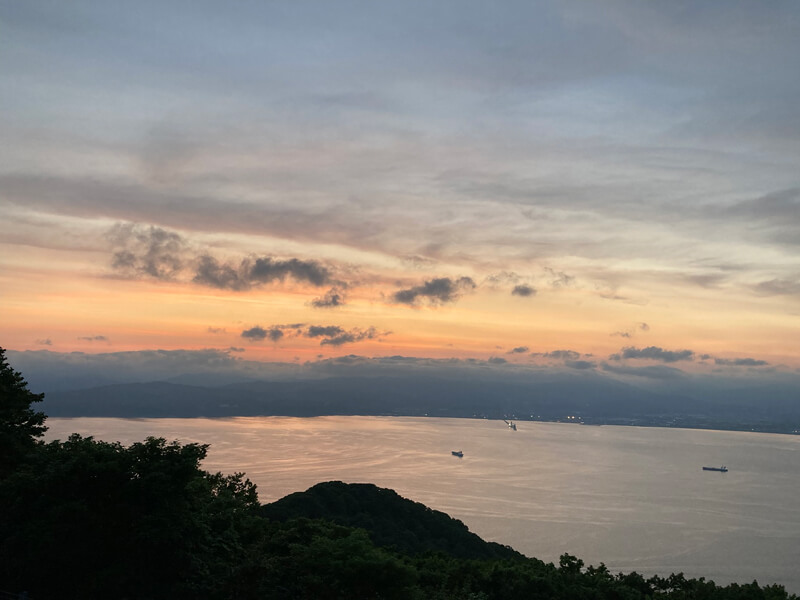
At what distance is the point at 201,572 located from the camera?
1455 cm

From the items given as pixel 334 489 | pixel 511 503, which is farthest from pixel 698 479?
pixel 334 489

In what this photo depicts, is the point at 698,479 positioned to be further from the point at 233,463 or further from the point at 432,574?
the point at 432,574

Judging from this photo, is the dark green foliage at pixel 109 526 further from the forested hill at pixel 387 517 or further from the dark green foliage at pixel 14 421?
the forested hill at pixel 387 517

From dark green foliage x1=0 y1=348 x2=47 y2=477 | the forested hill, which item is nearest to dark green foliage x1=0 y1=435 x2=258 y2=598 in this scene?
dark green foliage x1=0 y1=348 x2=47 y2=477

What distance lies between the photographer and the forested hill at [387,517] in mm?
41156

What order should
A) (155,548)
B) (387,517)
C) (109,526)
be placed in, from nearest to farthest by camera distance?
(155,548) → (109,526) → (387,517)

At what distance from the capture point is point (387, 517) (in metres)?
44.6

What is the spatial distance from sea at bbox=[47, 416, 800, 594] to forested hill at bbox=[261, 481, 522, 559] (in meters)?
27.0

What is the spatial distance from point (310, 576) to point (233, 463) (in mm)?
104443

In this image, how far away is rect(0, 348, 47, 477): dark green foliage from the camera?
826 inches

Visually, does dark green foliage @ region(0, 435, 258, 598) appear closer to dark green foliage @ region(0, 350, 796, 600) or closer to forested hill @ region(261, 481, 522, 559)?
dark green foliage @ region(0, 350, 796, 600)

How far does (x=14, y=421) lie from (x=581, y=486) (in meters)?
103

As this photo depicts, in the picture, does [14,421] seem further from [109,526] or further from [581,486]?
[581,486]

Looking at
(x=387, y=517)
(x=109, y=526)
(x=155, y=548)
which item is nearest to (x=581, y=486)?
(x=387, y=517)
